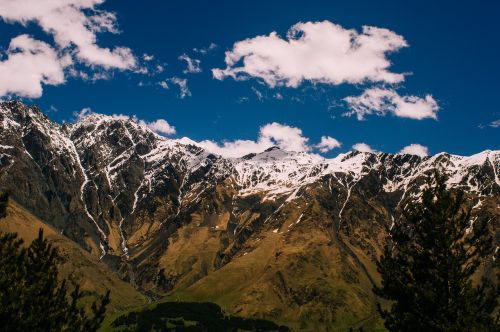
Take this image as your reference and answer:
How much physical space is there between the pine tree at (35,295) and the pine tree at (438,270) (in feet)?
67.0

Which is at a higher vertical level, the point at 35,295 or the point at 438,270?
the point at 438,270

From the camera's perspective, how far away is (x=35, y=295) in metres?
35.8

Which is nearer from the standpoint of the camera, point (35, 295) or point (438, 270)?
point (35, 295)

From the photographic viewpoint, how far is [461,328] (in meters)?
34.8

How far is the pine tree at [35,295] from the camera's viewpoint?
3381 cm

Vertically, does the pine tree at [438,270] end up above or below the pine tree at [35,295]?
above

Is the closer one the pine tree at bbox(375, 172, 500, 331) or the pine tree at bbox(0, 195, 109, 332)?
the pine tree at bbox(0, 195, 109, 332)

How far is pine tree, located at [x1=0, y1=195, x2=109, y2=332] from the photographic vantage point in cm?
3381

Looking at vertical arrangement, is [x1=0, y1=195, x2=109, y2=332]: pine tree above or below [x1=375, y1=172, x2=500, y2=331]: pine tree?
below

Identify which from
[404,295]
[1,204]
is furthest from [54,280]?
[404,295]

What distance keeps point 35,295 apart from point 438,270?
2675cm

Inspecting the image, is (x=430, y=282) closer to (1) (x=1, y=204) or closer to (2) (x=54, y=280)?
(2) (x=54, y=280)

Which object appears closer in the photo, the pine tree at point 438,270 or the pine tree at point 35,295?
the pine tree at point 35,295

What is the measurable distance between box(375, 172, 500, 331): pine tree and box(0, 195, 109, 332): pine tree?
67.0 ft
